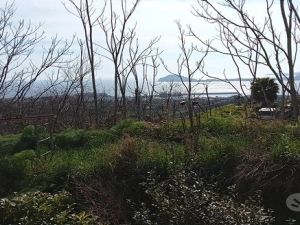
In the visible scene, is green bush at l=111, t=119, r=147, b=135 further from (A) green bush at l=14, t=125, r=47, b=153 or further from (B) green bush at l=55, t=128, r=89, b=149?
(A) green bush at l=14, t=125, r=47, b=153

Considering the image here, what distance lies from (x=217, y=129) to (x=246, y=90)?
3.70m

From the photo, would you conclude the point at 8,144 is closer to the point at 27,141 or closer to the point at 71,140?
the point at 27,141

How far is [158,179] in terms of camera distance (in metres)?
4.96

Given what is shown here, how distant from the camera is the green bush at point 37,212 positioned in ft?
12.2

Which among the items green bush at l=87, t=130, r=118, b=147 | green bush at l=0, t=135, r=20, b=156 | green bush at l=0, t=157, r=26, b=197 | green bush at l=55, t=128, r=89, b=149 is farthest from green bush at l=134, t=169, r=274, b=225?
green bush at l=0, t=135, r=20, b=156

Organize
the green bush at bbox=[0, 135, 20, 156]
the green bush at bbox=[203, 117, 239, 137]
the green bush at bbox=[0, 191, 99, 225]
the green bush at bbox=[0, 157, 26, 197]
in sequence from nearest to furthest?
the green bush at bbox=[0, 191, 99, 225] → the green bush at bbox=[0, 157, 26, 197] → the green bush at bbox=[203, 117, 239, 137] → the green bush at bbox=[0, 135, 20, 156]

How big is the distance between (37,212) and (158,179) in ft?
5.02

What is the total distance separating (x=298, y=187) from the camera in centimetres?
476

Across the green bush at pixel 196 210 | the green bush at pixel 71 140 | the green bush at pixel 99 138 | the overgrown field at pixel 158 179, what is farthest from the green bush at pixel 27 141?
the green bush at pixel 196 210

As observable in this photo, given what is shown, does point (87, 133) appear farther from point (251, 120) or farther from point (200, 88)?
point (200, 88)

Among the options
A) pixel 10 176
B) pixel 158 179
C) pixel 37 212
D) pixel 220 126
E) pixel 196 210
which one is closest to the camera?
pixel 196 210

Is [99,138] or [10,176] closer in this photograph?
[10,176]

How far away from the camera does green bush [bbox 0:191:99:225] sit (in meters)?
3.72

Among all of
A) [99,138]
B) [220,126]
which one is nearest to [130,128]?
[99,138]
